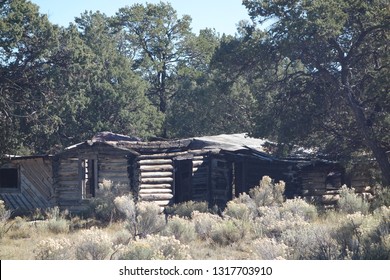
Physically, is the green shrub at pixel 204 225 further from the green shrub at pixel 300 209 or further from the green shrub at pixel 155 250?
the green shrub at pixel 155 250

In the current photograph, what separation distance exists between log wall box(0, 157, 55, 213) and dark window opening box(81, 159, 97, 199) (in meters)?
1.71

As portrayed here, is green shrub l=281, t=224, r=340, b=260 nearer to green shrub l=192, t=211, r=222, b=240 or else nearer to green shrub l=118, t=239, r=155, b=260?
green shrub l=118, t=239, r=155, b=260

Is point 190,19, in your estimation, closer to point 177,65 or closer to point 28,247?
point 177,65

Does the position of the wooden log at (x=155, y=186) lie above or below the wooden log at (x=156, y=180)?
below

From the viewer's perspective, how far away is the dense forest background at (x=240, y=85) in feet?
70.5

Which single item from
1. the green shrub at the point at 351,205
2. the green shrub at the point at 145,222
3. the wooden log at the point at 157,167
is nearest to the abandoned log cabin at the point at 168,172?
the wooden log at the point at 157,167

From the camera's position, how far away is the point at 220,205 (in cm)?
2492

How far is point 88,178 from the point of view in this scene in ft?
91.9

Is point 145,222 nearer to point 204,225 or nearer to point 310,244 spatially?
point 204,225

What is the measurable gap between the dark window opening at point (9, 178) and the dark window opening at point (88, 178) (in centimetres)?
332

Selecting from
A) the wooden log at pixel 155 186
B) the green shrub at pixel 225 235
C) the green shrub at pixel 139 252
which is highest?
the wooden log at pixel 155 186

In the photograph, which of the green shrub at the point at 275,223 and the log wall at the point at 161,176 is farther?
→ the log wall at the point at 161,176

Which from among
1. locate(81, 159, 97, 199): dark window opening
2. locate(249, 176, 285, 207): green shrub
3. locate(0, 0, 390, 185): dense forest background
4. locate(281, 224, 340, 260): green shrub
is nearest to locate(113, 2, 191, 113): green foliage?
locate(0, 0, 390, 185): dense forest background

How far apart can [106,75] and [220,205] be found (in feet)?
51.7
